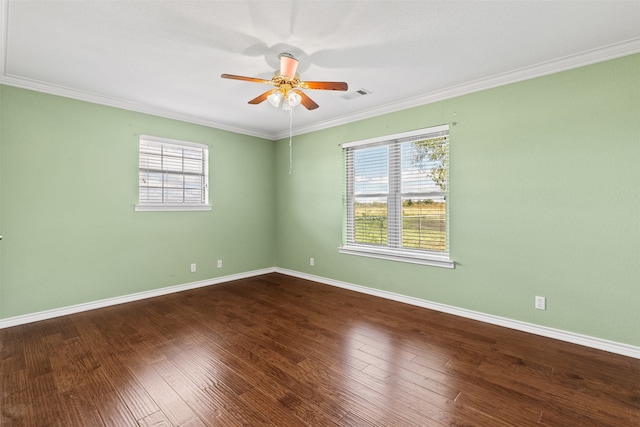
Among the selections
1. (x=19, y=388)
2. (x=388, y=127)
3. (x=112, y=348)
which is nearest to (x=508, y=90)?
(x=388, y=127)

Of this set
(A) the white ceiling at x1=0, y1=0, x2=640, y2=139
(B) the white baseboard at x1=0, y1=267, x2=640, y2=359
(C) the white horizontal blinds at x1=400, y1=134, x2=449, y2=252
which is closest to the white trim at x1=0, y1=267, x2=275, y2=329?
(B) the white baseboard at x1=0, y1=267, x2=640, y2=359

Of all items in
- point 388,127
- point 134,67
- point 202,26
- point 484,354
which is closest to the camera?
point 202,26

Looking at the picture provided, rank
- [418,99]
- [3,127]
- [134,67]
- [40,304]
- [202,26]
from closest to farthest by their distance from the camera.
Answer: [202,26]
[134,67]
[3,127]
[40,304]
[418,99]

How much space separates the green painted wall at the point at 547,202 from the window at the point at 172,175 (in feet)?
9.82

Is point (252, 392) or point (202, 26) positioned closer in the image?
point (252, 392)

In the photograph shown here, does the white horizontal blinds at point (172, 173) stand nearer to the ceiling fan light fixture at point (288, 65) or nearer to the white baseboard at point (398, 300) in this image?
the white baseboard at point (398, 300)

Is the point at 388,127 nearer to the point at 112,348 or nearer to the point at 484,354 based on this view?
the point at 484,354

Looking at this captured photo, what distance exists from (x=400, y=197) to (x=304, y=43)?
89.4 inches

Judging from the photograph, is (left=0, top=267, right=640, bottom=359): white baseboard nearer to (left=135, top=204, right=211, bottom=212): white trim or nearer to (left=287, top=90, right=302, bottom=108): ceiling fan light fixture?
(left=135, top=204, right=211, bottom=212): white trim

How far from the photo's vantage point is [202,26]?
217cm

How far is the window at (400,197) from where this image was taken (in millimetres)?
3553

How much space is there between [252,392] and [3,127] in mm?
3642

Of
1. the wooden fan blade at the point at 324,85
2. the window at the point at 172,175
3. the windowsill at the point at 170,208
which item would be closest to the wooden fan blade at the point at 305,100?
the wooden fan blade at the point at 324,85

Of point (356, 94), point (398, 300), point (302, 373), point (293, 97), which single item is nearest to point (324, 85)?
point (293, 97)
